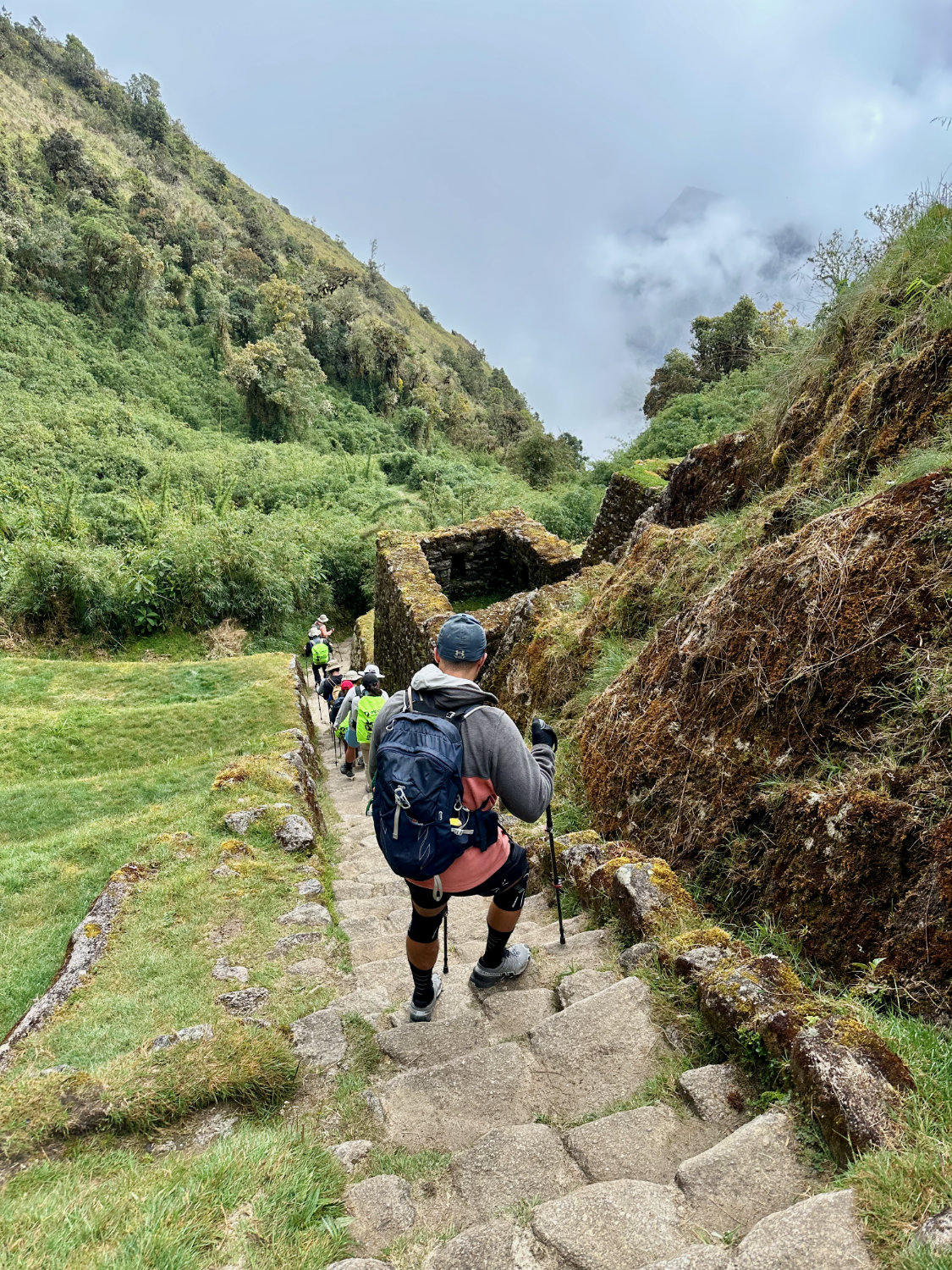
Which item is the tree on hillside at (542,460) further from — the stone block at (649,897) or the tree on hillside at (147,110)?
the tree on hillside at (147,110)

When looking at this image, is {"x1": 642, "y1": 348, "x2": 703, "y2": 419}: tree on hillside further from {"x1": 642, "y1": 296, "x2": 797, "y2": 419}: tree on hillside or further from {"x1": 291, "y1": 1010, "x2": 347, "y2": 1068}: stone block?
{"x1": 291, "y1": 1010, "x2": 347, "y2": 1068}: stone block

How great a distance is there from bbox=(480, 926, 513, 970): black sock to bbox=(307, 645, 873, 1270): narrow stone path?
13cm

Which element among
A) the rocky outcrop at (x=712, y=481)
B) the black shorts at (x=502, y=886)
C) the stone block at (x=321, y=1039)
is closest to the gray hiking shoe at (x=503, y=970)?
the black shorts at (x=502, y=886)

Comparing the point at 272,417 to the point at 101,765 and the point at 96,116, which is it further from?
the point at 96,116

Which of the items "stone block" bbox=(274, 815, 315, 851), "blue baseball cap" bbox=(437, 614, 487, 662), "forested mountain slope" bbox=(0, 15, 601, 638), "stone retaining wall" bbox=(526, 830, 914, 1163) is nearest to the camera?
"stone retaining wall" bbox=(526, 830, 914, 1163)

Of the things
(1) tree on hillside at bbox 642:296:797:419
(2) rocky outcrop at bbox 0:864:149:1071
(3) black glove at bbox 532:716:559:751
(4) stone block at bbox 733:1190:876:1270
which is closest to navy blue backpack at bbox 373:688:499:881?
(3) black glove at bbox 532:716:559:751

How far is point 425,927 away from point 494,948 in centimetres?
47

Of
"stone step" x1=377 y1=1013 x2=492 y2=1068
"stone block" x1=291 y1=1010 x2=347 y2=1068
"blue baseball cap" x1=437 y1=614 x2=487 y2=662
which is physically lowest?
"stone block" x1=291 y1=1010 x2=347 y2=1068

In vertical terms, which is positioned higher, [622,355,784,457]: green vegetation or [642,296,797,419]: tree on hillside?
[642,296,797,419]: tree on hillside

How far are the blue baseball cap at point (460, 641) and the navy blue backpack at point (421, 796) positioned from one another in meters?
0.29

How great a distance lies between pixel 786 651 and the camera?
3.47 m

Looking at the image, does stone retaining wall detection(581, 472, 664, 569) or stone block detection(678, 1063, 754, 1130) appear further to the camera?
stone retaining wall detection(581, 472, 664, 569)

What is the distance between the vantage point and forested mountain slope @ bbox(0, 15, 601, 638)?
18.6 metres

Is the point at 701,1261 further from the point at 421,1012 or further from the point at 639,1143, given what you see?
the point at 421,1012
